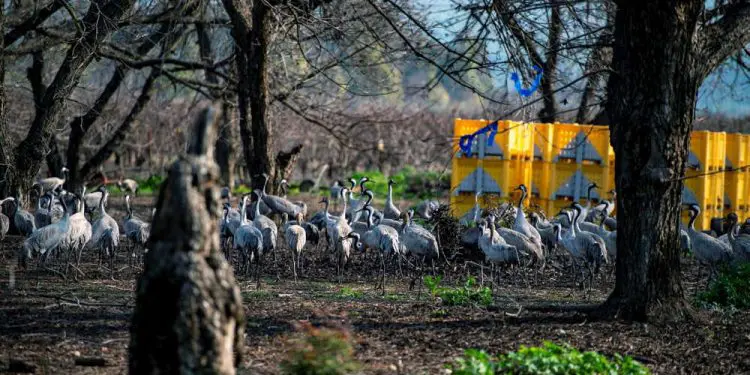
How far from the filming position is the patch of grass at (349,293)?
11.2 m

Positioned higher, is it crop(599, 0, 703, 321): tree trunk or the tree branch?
the tree branch

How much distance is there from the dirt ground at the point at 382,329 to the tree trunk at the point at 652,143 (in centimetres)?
35

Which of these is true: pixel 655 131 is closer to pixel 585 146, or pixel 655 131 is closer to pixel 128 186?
pixel 585 146

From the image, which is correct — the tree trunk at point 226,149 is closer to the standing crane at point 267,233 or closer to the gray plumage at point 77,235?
the standing crane at point 267,233

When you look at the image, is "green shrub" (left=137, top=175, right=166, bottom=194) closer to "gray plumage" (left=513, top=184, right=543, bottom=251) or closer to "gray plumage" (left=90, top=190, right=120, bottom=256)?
"gray plumage" (left=90, top=190, right=120, bottom=256)

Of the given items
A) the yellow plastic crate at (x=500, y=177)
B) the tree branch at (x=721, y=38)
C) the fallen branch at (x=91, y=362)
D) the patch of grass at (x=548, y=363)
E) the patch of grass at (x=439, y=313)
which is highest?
the tree branch at (x=721, y=38)

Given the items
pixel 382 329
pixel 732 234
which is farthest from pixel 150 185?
pixel 382 329

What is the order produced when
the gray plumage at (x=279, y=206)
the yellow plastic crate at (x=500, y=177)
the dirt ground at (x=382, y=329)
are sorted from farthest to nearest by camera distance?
the yellow plastic crate at (x=500, y=177), the gray plumage at (x=279, y=206), the dirt ground at (x=382, y=329)

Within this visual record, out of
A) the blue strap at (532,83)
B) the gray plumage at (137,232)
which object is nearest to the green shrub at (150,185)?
the gray plumage at (137,232)

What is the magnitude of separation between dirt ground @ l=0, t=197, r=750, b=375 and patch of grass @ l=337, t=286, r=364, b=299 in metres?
0.05

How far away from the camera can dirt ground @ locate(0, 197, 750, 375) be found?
740 cm

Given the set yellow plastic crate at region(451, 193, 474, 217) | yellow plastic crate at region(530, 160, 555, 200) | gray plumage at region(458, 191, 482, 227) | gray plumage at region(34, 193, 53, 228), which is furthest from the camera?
yellow plastic crate at region(530, 160, 555, 200)

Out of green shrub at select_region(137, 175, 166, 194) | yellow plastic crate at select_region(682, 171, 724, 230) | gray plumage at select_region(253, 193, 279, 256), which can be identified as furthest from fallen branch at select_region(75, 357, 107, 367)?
green shrub at select_region(137, 175, 166, 194)

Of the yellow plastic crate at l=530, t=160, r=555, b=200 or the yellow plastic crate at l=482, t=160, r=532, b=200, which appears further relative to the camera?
the yellow plastic crate at l=530, t=160, r=555, b=200
